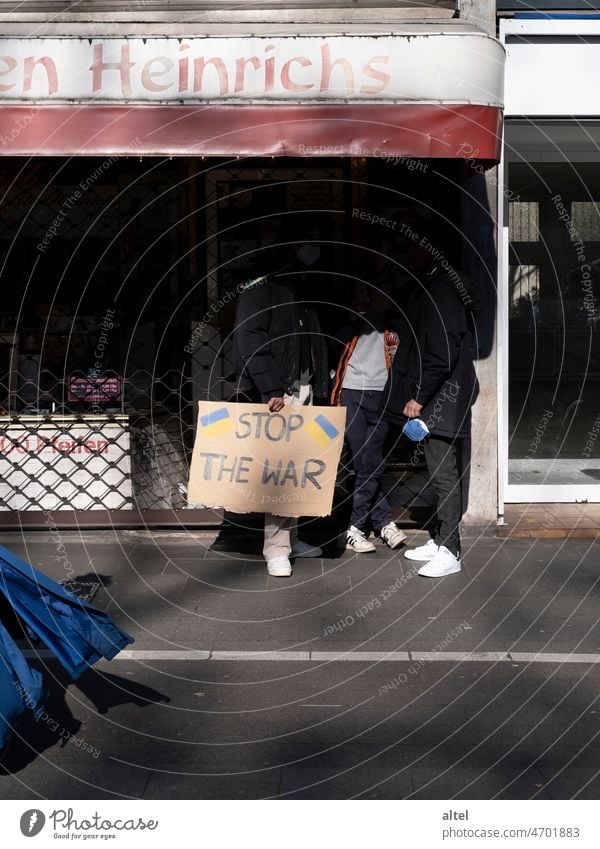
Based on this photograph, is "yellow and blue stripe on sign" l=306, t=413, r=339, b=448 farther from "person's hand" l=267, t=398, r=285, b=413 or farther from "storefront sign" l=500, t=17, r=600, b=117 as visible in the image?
"storefront sign" l=500, t=17, r=600, b=117

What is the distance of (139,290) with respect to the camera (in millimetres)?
9250

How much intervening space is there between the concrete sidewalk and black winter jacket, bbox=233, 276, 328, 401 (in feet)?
3.98

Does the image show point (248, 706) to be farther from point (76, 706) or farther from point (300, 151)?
point (300, 151)

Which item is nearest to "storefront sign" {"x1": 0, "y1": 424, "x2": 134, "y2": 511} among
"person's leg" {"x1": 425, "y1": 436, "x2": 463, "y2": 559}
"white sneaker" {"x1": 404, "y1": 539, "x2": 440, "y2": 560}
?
"white sneaker" {"x1": 404, "y1": 539, "x2": 440, "y2": 560}

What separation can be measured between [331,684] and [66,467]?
12.6 feet

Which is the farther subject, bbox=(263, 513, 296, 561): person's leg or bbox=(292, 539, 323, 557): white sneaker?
bbox=(292, 539, 323, 557): white sneaker

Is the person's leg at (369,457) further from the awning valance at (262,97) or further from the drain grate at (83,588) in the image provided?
the drain grate at (83,588)

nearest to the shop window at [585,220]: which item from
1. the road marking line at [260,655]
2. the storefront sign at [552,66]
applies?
the storefront sign at [552,66]

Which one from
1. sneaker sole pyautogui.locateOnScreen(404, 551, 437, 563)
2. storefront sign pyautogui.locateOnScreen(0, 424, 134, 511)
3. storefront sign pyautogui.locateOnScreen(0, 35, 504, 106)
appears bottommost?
sneaker sole pyautogui.locateOnScreen(404, 551, 437, 563)

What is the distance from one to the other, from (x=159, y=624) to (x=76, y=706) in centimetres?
127

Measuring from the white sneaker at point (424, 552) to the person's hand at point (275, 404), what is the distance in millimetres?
1269

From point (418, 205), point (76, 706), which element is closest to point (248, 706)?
point (76, 706)

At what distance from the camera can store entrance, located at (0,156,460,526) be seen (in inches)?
327

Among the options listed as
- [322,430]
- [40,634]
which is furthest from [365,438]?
[40,634]
